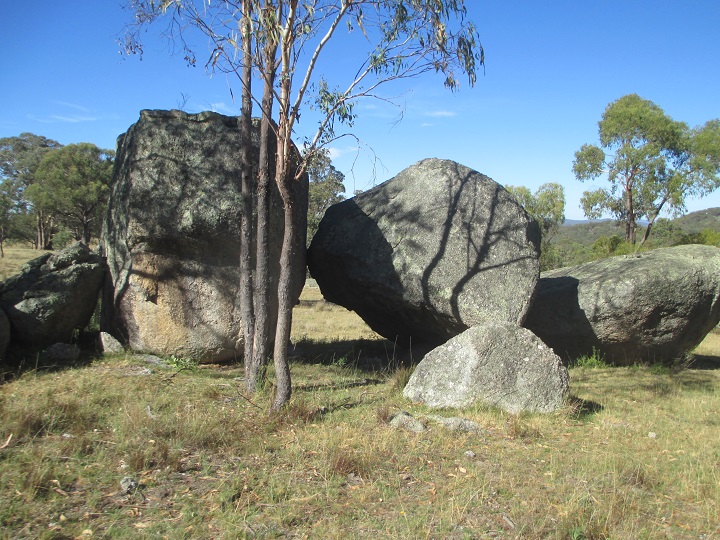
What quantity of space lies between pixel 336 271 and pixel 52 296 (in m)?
4.38

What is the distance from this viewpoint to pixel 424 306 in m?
8.95

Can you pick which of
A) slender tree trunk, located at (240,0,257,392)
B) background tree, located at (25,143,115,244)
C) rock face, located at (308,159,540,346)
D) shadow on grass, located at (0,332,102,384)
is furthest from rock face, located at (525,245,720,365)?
background tree, located at (25,143,115,244)

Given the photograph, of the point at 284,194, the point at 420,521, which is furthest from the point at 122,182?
the point at 420,521

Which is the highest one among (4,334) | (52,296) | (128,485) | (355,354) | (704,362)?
(52,296)

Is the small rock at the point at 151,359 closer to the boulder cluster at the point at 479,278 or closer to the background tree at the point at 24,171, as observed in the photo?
the boulder cluster at the point at 479,278

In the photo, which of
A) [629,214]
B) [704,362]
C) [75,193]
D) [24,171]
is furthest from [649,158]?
[24,171]

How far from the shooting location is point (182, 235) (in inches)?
326

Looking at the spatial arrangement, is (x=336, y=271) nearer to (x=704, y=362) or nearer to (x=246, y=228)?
(x=246, y=228)

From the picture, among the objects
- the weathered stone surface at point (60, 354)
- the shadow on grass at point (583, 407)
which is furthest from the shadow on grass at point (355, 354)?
the weathered stone surface at point (60, 354)

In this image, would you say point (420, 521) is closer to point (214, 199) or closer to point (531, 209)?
point (214, 199)

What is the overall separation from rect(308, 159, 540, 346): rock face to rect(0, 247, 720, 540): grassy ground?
200cm

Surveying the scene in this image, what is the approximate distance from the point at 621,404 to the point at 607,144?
24.3 metres

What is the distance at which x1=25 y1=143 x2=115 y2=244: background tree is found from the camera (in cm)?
3259

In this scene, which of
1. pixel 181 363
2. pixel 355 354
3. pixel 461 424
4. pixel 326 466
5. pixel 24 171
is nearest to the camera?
pixel 326 466
